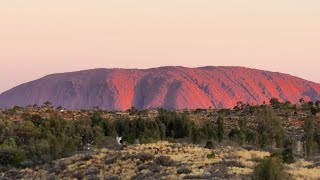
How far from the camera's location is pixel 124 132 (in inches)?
2825

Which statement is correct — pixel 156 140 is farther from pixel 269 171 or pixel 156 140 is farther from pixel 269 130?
pixel 269 171

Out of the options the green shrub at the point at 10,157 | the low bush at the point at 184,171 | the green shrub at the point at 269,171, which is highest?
the green shrub at the point at 269,171

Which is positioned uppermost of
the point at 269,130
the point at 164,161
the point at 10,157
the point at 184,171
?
the point at 269,130

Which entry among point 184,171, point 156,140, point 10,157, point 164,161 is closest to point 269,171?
point 184,171

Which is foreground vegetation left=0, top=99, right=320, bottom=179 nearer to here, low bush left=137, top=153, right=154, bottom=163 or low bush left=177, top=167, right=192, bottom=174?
low bush left=177, top=167, right=192, bottom=174

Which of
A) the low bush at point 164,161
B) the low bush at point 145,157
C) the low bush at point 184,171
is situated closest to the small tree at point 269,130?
the low bush at point 145,157

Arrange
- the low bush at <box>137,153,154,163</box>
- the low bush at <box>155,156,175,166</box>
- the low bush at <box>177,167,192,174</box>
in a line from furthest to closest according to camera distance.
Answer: the low bush at <box>137,153,154,163</box>, the low bush at <box>155,156,175,166</box>, the low bush at <box>177,167,192,174</box>

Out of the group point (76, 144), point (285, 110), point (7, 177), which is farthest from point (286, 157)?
point (285, 110)

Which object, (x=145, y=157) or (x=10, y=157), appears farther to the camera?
(x=10, y=157)

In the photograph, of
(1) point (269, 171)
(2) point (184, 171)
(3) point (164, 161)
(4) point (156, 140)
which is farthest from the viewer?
(4) point (156, 140)

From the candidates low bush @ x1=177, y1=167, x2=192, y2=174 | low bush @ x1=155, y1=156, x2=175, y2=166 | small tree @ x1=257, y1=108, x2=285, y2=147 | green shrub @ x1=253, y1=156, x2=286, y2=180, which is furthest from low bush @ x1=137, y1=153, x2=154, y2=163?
small tree @ x1=257, y1=108, x2=285, y2=147

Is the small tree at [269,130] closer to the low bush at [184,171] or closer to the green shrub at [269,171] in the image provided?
the low bush at [184,171]

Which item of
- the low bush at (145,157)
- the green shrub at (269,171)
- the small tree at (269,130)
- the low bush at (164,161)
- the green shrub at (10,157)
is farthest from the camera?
the small tree at (269,130)

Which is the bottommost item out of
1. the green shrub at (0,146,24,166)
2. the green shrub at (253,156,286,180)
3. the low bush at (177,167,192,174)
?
the green shrub at (0,146,24,166)
